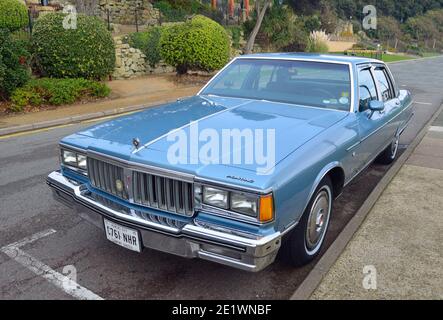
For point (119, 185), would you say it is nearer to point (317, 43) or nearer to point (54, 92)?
point (54, 92)

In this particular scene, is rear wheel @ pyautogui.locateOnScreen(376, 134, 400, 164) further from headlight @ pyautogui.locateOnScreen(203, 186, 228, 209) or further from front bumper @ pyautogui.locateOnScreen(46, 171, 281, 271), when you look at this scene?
headlight @ pyautogui.locateOnScreen(203, 186, 228, 209)

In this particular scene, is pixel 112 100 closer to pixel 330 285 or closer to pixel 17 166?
pixel 17 166

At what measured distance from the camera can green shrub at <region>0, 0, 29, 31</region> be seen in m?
14.0

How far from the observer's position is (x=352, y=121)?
4.02 m

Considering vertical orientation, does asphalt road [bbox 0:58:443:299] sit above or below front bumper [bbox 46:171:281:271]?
below

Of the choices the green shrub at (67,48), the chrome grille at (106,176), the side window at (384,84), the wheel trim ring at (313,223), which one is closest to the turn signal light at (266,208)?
the wheel trim ring at (313,223)

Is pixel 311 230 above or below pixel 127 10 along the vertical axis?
below

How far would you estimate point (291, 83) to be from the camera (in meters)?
4.51

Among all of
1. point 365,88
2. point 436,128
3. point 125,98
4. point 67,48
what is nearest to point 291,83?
point 365,88

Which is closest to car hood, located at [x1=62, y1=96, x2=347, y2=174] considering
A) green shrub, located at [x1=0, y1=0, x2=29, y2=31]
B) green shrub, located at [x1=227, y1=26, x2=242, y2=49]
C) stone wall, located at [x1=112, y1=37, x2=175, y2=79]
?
stone wall, located at [x1=112, y1=37, x2=175, y2=79]

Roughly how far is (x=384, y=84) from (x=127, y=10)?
72.2 ft

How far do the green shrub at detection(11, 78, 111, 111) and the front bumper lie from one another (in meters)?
8.41

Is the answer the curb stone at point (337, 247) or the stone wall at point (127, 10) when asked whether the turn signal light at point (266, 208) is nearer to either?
the curb stone at point (337, 247)
